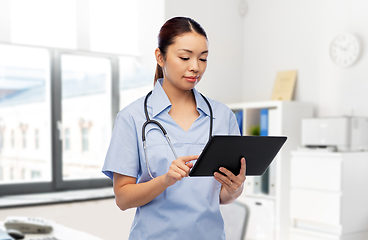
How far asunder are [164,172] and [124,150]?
0.38 ft

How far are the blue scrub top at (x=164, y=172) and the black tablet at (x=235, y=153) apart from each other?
105mm

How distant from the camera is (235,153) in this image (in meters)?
0.91

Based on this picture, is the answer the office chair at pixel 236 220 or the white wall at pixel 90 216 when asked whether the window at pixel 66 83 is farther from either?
the office chair at pixel 236 220

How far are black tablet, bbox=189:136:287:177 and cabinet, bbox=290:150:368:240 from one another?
2.13 metres

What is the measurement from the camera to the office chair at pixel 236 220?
138 centimetres

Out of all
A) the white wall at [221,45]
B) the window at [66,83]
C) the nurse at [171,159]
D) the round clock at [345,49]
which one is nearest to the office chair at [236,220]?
the nurse at [171,159]

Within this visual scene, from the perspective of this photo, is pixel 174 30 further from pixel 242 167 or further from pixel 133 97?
pixel 133 97

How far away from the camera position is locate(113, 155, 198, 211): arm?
0.88 meters

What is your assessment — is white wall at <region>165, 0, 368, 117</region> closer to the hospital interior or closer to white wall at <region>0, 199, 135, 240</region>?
the hospital interior

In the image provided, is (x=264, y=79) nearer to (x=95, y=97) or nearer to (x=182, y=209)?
(x=95, y=97)

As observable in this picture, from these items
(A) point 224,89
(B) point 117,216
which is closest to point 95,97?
(B) point 117,216

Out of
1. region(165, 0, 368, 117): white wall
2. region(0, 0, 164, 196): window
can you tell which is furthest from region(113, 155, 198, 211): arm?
region(165, 0, 368, 117): white wall

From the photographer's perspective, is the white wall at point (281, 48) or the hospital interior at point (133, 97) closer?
the hospital interior at point (133, 97)

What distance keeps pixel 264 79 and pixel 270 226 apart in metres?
1.50
